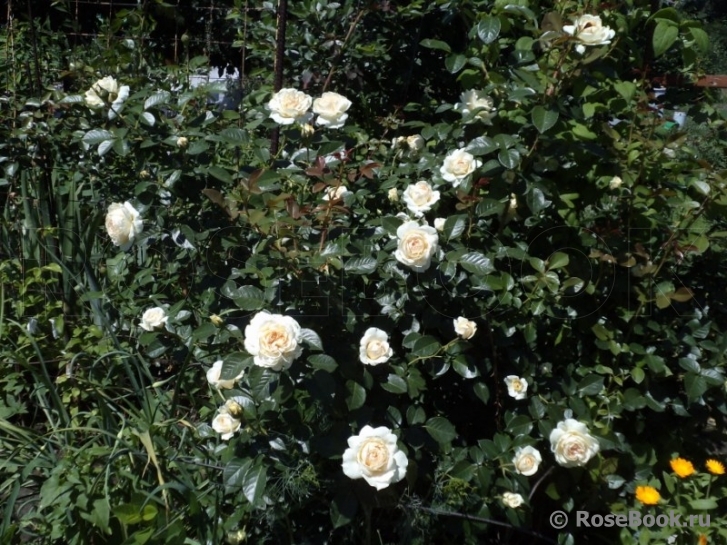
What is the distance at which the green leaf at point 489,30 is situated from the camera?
6.50 ft

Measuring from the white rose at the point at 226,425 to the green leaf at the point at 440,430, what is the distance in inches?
18.8

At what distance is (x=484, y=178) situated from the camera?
6.29 ft

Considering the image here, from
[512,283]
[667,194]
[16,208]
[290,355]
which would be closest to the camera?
[290,355]

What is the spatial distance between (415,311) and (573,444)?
509 millimetres

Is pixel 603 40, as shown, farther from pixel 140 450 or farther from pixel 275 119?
pixel 140 450

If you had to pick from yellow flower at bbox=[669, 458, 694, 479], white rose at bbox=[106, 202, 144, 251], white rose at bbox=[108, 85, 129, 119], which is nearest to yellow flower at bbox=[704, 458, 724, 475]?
yellow flower at bbox=[669, 458, 694, 479]

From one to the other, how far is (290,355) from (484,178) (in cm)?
72

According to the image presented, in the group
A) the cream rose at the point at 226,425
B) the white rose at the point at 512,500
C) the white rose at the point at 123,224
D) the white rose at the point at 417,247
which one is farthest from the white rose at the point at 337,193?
the white rose at the point at 512,500

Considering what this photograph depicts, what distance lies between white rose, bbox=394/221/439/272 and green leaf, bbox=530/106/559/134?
1.33ft

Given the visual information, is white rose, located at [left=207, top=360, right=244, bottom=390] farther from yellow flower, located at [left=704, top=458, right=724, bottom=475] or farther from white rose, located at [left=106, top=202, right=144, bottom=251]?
yellow flower, located at [left=704, top=458, right=724, bottom=475]

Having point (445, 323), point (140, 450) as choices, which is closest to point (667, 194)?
point (445, 323)

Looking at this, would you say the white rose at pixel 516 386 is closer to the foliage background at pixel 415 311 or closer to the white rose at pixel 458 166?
the foliage background at pixel 415 311

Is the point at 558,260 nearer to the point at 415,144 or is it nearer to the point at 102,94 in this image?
the point at 415,144

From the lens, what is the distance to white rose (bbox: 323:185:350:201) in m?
1.88
